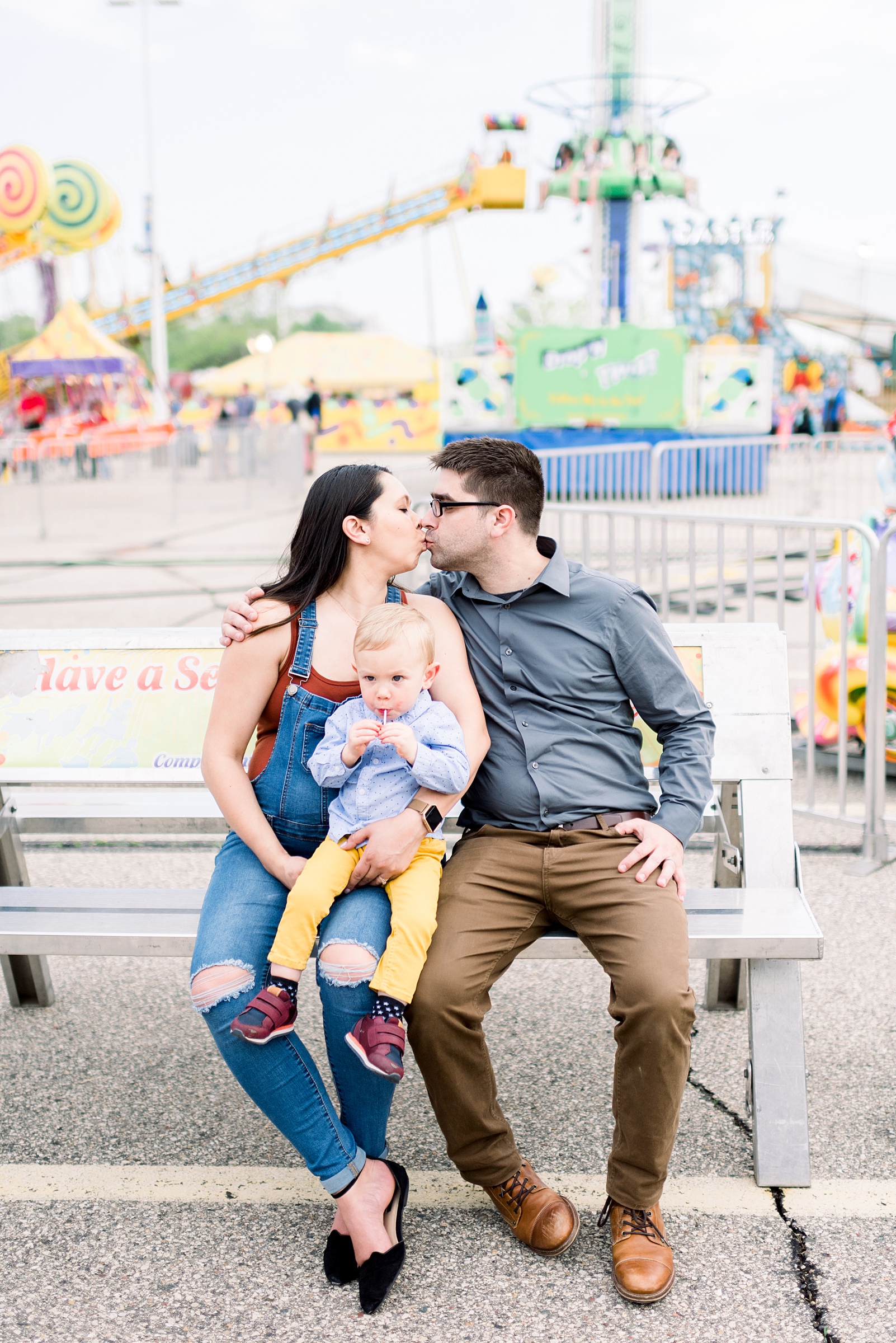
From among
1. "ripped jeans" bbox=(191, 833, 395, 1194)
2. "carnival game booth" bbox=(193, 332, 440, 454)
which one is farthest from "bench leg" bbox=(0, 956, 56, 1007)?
"carnival game booth" bbox=(193, 332, 440, 454)

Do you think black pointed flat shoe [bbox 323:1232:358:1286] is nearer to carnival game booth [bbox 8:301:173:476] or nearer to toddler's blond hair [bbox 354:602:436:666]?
toddler's blond hair [bbox 354:602:436:666]

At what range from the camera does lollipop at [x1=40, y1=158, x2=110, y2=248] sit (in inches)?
1315

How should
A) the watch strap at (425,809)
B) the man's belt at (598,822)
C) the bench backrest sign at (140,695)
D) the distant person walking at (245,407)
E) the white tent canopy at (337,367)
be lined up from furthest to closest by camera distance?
1. the white tent canopy at (337,367)
2. the distant person walking at (245,407)
3. the bench backrest sign at (140,695)
4. the man's belt at (598,822)
5. the watch strap at (425,809)

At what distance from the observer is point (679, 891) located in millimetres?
2754

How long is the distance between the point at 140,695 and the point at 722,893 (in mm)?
1752

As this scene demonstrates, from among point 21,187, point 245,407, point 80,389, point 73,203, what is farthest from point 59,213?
point 245,407

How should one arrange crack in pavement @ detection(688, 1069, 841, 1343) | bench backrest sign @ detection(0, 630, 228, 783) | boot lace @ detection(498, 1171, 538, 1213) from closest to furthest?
crack in pavement @ detection(688, 1069, 841, 1343), boot lace @ detection(498, 1171, 538, 1213), bench backrest sign @ detection(0, 630, 228, 783)

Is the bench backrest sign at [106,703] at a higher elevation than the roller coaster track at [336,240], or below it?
below

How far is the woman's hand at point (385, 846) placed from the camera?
2619mm

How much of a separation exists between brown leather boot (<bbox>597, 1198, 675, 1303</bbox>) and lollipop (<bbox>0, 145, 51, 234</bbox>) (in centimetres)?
3361

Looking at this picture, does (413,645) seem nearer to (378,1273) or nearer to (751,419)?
(378,1273)

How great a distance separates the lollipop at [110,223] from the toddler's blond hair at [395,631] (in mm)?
35144

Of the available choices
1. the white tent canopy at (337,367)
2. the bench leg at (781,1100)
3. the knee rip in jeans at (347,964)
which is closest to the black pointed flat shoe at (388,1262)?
the knee rip in jeans at (347,964)

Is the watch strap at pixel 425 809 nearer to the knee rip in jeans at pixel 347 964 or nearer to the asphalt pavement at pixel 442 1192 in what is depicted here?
the knee rip in jeans at pixel 347 964
